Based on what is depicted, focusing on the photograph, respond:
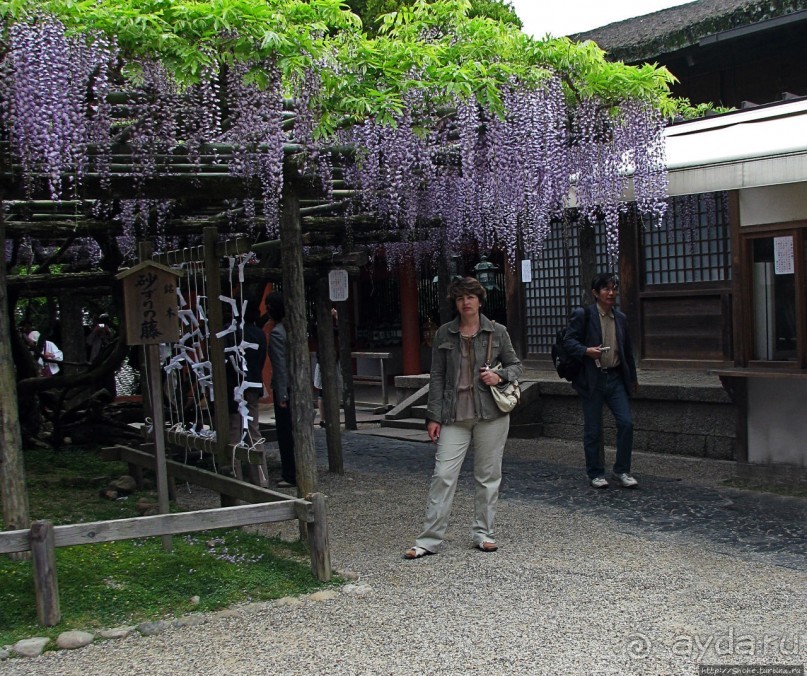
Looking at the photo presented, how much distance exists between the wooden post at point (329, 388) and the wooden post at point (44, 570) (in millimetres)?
4356

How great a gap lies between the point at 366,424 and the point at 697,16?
21.5 ft

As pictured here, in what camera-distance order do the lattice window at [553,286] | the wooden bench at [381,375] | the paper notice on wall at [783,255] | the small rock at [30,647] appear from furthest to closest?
the wooden bench at [381,375] < the lattice window at [553,286] < the paper notice on wall at [783,255] < the small rock at [30,647]

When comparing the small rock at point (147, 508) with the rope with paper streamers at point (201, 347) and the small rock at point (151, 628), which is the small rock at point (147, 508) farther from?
the small rock at point (151, 628)

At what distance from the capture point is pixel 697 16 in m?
10.5

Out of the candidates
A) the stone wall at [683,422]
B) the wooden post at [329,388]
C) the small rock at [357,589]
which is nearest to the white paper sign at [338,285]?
the wooden post at [329,388]

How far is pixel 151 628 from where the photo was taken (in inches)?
170

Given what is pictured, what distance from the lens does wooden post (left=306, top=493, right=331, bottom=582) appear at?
4910mm

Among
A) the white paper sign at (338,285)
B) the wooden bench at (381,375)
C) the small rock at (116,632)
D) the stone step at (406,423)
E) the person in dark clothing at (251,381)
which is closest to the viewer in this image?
the small rock at (116,632)

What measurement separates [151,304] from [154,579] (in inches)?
62.7

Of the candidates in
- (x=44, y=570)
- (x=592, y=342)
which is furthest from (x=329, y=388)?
(x=44, y=570)

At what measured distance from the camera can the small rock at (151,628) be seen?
14.1 ft

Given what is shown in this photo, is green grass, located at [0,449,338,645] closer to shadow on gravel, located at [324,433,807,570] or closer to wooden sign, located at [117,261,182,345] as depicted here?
wooden sign, located at [117,261,182,345]

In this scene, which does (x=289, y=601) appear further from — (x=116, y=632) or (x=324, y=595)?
(x=116, y=632)

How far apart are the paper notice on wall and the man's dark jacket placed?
124cm
